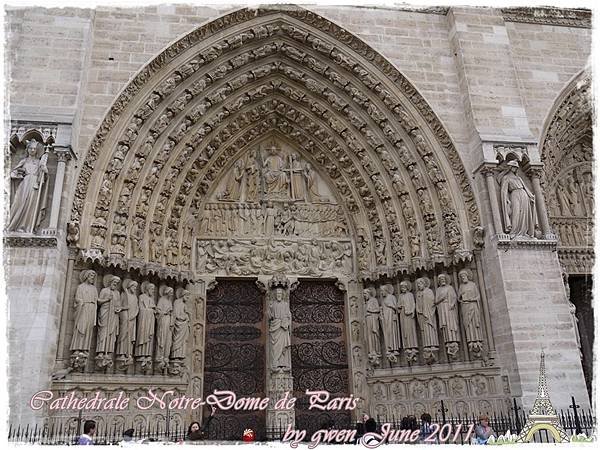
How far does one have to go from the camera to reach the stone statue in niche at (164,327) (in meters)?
6.43

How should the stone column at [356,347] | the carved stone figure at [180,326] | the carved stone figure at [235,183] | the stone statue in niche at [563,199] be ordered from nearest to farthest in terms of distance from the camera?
1. the carved stone figure at [180,326]
2. the stone column at [356,347]
3. the carved stone figure at [235,183]
4. the stone statue in niche at [563,199]

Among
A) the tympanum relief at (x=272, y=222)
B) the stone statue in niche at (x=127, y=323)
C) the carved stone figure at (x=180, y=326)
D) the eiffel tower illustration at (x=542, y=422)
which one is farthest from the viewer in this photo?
the tympanum relief at (x=272, y=222)

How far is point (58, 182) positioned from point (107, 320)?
1707 mm

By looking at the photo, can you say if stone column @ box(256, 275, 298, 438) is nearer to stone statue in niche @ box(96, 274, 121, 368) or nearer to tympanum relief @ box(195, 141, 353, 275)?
tympanum relief @ box(195, 141, 353, 275)

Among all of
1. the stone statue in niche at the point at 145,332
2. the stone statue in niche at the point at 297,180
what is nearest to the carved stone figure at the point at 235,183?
the stone statue in niche at the point at 297,180

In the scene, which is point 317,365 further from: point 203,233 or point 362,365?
point 203,233

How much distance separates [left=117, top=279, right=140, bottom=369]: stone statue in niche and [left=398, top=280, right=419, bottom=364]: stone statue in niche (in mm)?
3476

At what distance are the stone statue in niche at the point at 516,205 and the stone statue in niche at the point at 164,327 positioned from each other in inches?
176

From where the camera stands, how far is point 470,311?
255 inches

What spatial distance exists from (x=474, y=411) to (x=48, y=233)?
5.38 m

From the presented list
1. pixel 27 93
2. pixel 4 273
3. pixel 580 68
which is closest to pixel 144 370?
pixel 4 273

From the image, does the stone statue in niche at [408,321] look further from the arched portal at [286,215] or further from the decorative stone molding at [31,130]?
the decorative stone molding at [31,130]

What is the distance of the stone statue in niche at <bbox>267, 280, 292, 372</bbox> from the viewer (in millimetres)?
6996

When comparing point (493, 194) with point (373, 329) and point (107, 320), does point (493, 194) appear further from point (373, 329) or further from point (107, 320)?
point (107, 320)
